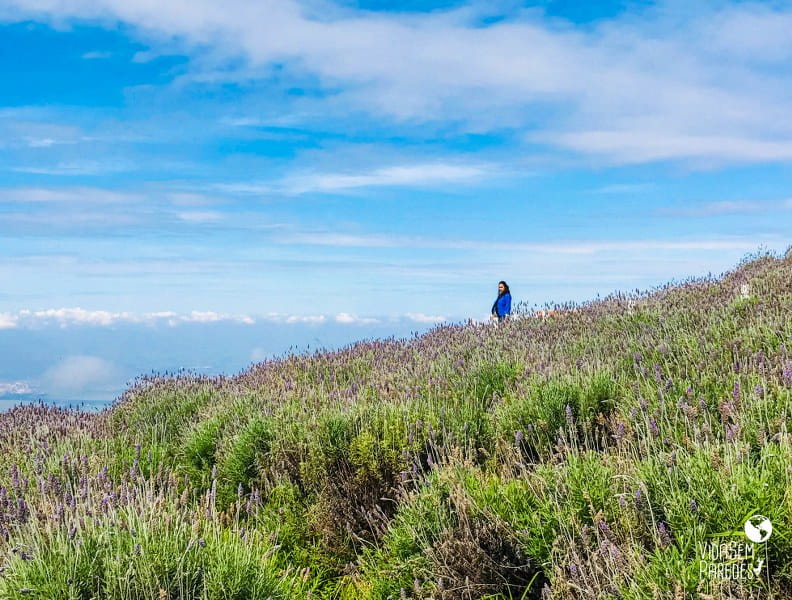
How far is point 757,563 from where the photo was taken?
112 inches

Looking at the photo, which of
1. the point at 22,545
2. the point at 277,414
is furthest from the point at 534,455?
the point at 22,545

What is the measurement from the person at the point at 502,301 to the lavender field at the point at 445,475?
16.1 feet

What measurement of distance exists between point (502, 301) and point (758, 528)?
11725 millimetres

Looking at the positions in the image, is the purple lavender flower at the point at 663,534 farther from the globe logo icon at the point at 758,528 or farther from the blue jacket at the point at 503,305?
the blue jacket at the point at 503,305

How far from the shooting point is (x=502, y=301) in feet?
47.8

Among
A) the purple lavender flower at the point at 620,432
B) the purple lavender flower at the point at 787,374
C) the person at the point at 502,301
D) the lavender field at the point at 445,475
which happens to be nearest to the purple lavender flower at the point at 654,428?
the lavender field at the point at 445,475

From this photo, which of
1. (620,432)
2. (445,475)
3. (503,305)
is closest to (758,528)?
(620,432)

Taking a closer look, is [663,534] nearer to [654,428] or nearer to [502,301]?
[654,428]

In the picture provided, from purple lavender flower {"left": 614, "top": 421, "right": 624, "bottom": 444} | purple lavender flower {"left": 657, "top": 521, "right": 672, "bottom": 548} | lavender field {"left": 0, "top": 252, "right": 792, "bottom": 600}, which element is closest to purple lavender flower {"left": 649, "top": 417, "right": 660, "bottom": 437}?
lavender field {"left": 0, "top": 252, "right": 792, "bottom": 600}

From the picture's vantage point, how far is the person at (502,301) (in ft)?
47.6

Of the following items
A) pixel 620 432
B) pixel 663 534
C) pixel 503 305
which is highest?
pixel 503 305

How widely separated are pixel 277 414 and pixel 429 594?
2.87m

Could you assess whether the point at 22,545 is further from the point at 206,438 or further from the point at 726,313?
the point at 726,313

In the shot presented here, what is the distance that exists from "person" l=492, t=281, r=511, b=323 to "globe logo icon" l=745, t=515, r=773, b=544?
11.5 m
